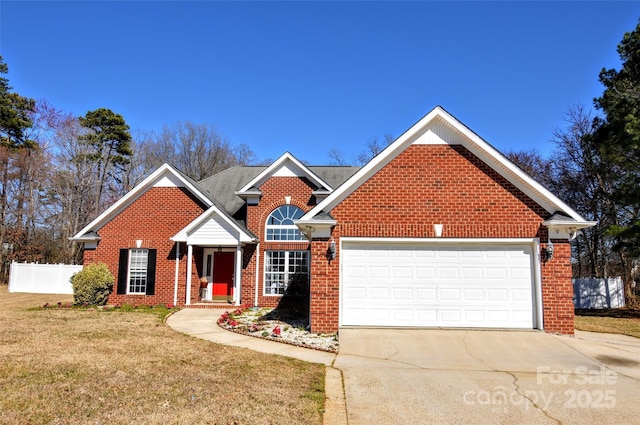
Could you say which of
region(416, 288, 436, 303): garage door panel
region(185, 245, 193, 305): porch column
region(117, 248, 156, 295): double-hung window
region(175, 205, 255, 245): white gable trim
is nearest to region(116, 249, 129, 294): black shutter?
region(117, 248, 156, 295): double-hung window

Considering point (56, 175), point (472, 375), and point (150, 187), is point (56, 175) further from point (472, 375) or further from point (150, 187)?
point (472, 375)

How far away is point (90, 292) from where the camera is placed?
1582 centimetres

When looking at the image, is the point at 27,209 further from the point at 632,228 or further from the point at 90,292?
the point at 632,228

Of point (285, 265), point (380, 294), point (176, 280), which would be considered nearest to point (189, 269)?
point (176, 280)

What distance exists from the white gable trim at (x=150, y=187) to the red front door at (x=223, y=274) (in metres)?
2.38

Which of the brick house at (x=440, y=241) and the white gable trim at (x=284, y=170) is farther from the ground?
the white gable trim at (x=284, y=170)

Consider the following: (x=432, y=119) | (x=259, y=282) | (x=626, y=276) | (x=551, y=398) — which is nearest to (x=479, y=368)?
(x=551, y=398)

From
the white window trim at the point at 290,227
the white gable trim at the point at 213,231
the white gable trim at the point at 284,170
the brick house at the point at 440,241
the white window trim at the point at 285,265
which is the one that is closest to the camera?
the brick house at the point at 440,241

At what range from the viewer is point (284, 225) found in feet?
56.6

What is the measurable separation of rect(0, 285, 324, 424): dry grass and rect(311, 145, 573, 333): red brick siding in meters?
3.01

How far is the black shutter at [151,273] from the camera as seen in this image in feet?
54.3

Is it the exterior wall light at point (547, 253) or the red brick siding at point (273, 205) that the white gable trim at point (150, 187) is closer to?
the red brick siding at point (273, 205)

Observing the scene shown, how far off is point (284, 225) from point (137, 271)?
6183mm

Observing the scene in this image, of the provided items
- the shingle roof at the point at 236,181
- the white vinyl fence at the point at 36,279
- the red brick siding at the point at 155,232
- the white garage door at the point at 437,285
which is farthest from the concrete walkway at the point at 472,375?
the white vinyl fence at the point at 36,279
